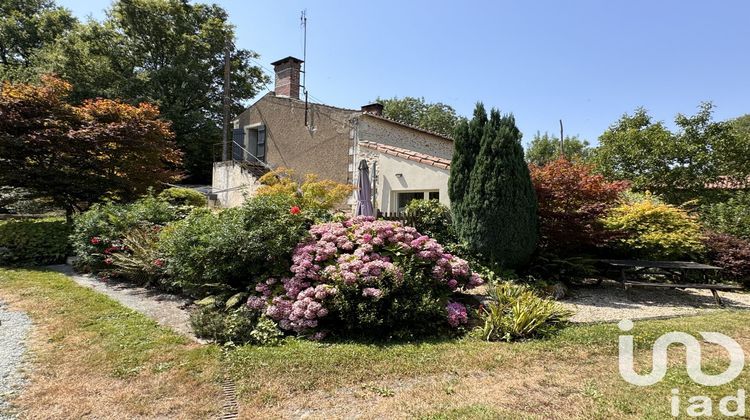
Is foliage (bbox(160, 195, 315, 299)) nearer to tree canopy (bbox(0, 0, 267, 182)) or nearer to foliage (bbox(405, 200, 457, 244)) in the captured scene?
foliage (bbox(405, 200, 457, 244))

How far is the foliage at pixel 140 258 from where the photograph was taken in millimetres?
7285

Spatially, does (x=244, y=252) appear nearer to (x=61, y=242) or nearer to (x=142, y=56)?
(x=61, y=242)

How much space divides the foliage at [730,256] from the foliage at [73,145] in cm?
1525

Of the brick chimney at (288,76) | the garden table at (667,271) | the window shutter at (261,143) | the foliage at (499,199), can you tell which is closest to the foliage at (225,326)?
the foliage at (499,199)

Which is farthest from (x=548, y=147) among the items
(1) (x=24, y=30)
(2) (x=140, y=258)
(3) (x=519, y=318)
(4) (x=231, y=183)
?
(1) (x=24, y=30)

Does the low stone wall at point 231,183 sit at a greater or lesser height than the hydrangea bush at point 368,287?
greater

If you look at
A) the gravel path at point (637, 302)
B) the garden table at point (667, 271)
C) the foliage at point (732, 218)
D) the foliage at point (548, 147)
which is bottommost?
the gravel path at point (637, 302)

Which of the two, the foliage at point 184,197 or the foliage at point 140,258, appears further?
the foliage at point 184,197

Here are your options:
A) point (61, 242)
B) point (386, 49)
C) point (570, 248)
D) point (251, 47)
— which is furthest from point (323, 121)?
point (251, 47)

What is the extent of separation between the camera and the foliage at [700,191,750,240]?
10703mm

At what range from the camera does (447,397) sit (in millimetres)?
3426

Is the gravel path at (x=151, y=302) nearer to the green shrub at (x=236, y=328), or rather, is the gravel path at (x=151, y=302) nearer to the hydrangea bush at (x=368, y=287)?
the green shrub at (x=236, y=328)

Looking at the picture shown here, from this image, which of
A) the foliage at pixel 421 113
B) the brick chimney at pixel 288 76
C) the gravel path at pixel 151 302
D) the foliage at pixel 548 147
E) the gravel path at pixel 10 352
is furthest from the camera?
the foliage at pixel 421 113

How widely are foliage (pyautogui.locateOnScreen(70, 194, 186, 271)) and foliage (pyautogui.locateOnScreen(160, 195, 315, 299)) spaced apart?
2722 millimetres
